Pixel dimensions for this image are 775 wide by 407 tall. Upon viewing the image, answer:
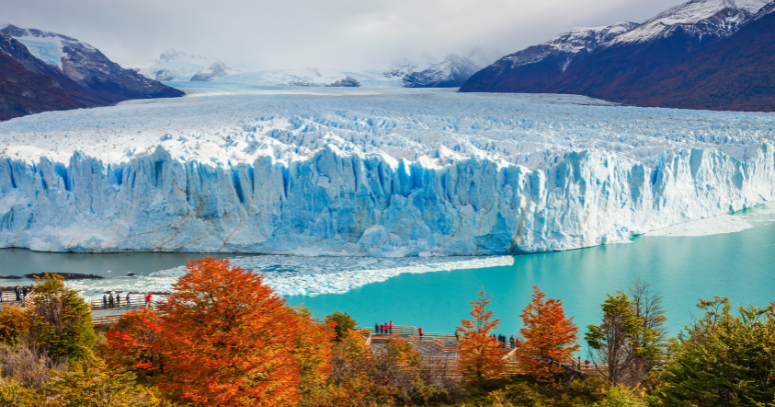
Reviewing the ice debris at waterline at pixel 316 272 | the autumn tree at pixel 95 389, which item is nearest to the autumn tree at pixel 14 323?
the autumn tree at pixel 95 389

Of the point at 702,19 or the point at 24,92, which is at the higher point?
the point at 702,19

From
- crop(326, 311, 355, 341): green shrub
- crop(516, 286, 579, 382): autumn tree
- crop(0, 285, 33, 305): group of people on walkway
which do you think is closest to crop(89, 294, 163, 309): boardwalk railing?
crop(0, 285, 33, 305): group of people on walkway

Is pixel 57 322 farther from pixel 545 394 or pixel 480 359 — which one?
pixel 545 394

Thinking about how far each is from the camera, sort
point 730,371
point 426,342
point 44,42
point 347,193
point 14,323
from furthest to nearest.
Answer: point 44,42
point 347,193
point 426,342
point 14,323
point 730,371

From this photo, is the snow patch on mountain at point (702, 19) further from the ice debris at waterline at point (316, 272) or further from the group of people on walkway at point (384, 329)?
the group of people on walkway at point (384, 329)

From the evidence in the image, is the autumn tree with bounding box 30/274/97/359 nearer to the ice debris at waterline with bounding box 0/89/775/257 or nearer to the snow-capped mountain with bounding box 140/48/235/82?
the ice debris at waterline with bounding box 0/89/775/257

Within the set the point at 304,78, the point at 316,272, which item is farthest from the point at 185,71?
the point at 316,272

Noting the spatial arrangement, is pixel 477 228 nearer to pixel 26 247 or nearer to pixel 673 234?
pixel 673 234

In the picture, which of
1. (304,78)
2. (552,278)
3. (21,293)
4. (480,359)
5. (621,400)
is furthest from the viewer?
(304,78)
